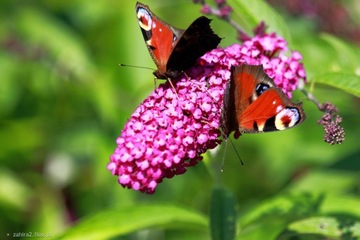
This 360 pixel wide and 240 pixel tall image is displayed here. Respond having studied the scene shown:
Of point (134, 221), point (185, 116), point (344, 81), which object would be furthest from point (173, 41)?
point (134, 221)

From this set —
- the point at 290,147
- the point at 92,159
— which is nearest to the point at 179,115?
the point at 290,147

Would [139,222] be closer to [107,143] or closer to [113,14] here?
[107,143]

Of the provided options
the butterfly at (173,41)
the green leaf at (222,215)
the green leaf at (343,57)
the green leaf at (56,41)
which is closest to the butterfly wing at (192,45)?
the butterfly at (173,41)

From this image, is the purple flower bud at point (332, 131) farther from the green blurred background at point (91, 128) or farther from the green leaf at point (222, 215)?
the green blurred background at point (91, 128)

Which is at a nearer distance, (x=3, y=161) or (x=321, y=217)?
(x=321, y=217)

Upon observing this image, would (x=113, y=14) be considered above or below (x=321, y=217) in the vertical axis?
above

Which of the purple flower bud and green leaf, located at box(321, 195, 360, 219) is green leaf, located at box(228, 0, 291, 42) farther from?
green leaf, located at box(321, 195, 360, 219)
